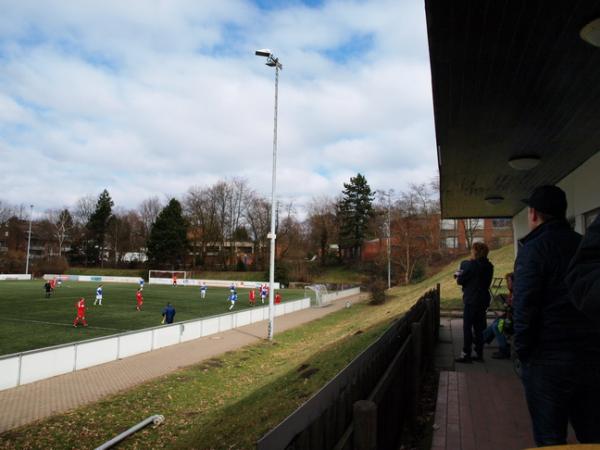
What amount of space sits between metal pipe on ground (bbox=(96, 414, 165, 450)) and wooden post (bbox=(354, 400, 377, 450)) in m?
7.38

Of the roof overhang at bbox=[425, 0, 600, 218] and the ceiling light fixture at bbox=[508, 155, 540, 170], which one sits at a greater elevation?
the roof overhang at bbox=[425, 0, 600, 218]

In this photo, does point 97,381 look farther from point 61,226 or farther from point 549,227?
point 61,226

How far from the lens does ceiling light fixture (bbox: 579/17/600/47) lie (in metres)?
3.93

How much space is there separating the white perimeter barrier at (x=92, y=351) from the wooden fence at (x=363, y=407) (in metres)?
12.3

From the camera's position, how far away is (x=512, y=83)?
5227mm

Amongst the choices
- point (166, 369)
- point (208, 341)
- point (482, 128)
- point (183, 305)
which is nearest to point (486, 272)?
point (482, 128)

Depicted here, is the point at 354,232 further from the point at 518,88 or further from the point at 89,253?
the point at 518,88

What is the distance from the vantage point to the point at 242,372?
586 inches

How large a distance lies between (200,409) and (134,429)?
2.08m

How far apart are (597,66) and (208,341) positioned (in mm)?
18795

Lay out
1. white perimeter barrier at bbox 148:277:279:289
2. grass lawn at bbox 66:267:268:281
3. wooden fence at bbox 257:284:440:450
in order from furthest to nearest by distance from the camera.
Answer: grass lawn at bbox 66:267:268:281, white perimeter barrier at bbox 148:277:279:289, wooden fence at bbox 257:284:440:450

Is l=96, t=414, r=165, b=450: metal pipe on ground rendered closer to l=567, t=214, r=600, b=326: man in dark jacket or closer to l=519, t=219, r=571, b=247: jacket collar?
l=519, t=219, r=571, b=247: jacket collar

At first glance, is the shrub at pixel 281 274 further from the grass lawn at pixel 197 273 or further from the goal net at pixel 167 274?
the goal net at pixel 167 274

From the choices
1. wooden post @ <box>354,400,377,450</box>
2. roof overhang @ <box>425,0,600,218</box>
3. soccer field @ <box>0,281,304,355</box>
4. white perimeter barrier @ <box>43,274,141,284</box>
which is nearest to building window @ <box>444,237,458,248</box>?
soccer field @ <box>0,281,304,355</box>
